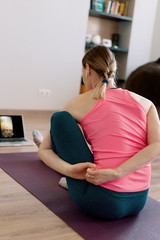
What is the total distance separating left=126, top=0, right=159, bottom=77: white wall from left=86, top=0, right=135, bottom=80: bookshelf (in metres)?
0.06

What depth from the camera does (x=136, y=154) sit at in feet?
4.41

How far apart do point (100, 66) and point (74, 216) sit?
26.9 inches

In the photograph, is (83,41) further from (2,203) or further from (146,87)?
(2,203)

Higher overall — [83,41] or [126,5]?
[126,5]

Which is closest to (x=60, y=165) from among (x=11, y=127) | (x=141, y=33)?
(x=11, y=127)

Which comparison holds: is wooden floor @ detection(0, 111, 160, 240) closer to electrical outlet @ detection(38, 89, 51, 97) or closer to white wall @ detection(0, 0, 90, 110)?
white wall @ detection(0, 0, 90, 110)

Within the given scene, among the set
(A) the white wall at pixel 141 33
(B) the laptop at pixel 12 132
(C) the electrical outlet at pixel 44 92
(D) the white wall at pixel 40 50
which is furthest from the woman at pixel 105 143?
(A) the white wall at pixel 141 33

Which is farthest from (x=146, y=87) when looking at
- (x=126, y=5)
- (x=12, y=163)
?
(x=12, y=163)

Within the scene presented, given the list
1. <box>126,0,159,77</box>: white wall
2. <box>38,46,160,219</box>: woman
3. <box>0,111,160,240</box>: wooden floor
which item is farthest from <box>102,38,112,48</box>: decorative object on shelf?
<box>38,46,160,219</box>: woman

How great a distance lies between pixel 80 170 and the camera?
1351 mm

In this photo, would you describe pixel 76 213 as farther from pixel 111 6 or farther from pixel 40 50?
pixel 111 6

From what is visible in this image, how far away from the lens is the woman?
1.34 metres

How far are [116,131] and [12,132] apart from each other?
1629 mm

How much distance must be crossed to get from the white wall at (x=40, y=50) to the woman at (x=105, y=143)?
2630 mm
